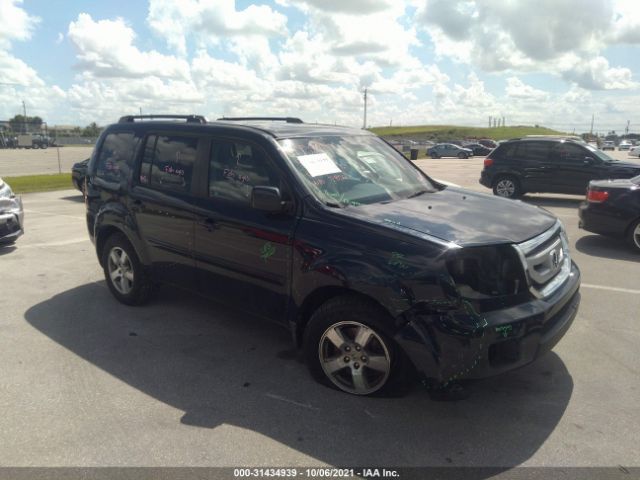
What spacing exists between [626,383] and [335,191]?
251 centimetres

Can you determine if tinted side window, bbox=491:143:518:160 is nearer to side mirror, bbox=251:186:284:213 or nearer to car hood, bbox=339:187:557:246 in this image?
car hood, bbox=339:187:557:246

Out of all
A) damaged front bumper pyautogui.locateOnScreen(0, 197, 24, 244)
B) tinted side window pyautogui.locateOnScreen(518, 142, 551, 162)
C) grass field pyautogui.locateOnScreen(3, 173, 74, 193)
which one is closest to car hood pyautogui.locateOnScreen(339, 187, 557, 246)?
damaged front bumper pyautogui.locateOnScreen(0, 197, 24, 244)

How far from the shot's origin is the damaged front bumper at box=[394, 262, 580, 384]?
116 inches

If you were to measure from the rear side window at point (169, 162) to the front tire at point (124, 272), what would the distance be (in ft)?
2.62

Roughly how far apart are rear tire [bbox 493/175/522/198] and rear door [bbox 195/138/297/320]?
1123 centimetres

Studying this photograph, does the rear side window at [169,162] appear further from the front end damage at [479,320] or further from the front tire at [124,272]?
the front end damage at [479,320]

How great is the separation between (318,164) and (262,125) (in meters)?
0.80

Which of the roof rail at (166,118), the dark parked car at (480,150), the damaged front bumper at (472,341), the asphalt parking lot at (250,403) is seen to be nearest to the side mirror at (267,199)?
the damaged front bumper at (472,341)

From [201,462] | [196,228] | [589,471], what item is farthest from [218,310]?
[589,471]

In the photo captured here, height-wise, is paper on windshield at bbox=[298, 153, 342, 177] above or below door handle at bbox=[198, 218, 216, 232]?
above

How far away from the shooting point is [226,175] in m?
4.14

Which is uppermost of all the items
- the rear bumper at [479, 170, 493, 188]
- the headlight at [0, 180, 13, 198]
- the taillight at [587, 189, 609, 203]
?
the headlight at [0, 180, 13, 198]

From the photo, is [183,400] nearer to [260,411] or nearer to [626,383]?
[260,411]

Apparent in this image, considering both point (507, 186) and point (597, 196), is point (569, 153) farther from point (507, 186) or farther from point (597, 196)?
point (597, 196)
